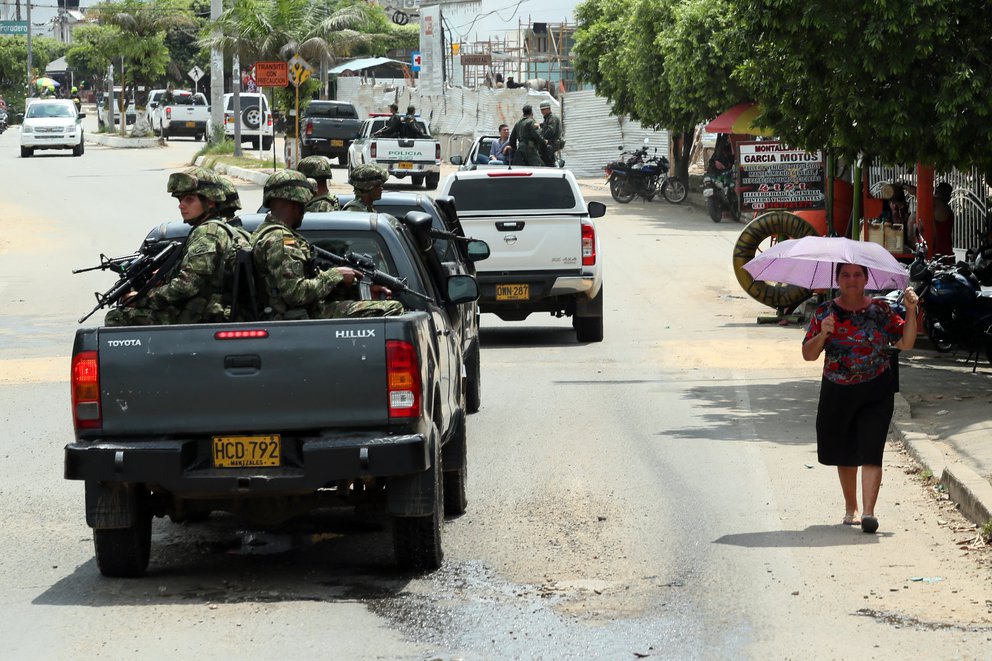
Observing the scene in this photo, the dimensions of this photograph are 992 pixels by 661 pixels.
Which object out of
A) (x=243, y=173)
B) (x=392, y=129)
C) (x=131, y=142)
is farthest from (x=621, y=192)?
(x=131, y=142)

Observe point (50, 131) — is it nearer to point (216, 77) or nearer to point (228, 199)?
point (216, 77)

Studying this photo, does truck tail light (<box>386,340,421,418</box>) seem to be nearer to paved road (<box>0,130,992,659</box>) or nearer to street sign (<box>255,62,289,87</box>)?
paved road (<box>0,130,992,659</box>)

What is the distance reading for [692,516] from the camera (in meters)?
8.56

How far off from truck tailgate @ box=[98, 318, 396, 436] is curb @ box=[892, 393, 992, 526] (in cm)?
349

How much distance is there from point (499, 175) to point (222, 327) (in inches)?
393

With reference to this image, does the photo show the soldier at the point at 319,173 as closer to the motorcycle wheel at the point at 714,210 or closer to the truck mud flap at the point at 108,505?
the truck mud flap at the point at 108,505

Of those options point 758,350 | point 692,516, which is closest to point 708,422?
point 692,516

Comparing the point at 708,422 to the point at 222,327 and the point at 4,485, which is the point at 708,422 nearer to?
the point at 4,485

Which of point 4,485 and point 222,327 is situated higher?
Answer: point 222,327

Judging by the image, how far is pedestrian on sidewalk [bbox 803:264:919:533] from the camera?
26.6 feet

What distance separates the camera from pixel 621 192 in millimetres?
36031

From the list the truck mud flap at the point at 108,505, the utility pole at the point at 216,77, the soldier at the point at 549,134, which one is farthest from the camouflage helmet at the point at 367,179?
the utility pole at the point at 216,77

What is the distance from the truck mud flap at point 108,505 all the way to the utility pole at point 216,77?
39.1 meters

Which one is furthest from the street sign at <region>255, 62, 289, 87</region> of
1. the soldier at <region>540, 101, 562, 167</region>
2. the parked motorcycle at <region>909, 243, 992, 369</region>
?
the parked motorcycle at <region>909, 243, 992, 369</region>
